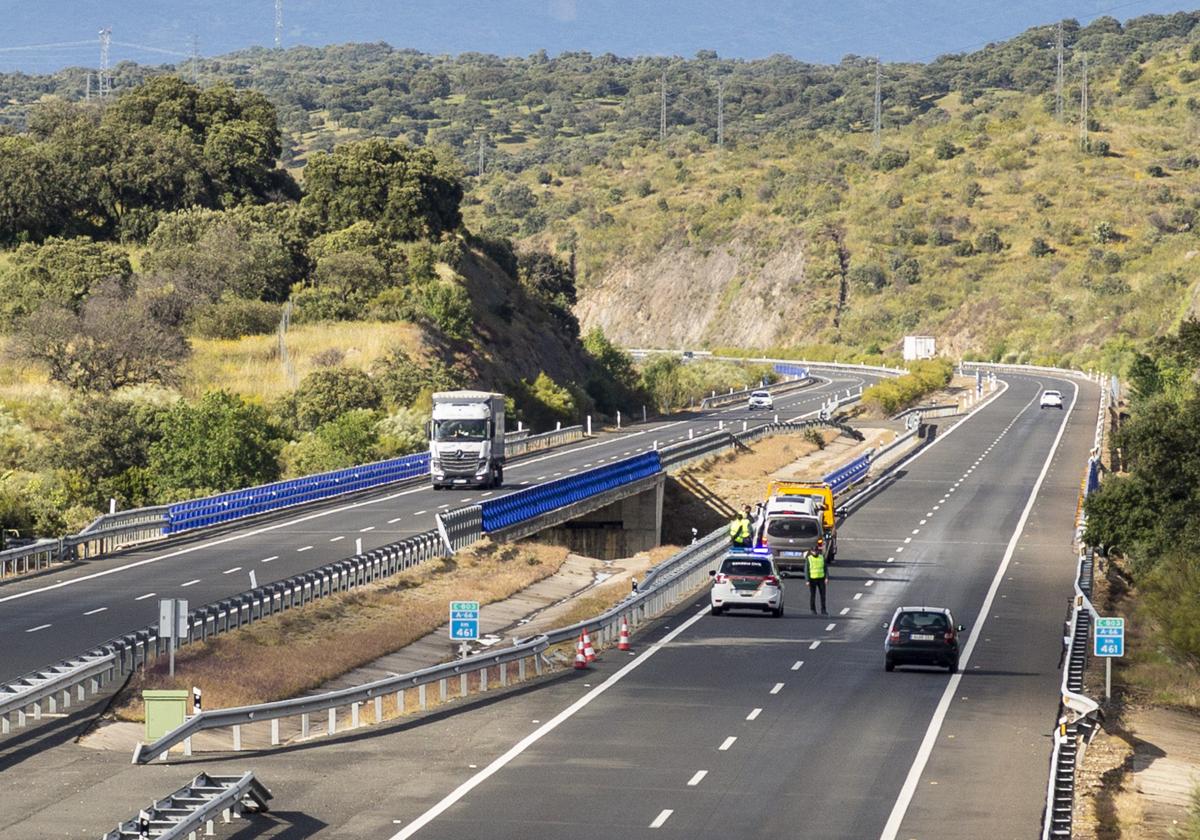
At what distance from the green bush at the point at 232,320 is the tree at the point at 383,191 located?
17.8 meters

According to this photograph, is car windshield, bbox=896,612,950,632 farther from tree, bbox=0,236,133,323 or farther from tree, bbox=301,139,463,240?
tree, bbox=301,139,463,240

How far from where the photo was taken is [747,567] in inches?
1743

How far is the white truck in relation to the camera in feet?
212

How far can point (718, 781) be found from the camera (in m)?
25.3

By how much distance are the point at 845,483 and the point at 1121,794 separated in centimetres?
4986

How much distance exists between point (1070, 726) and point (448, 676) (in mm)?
9852

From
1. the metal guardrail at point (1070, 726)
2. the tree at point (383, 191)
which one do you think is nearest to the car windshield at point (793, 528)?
the metal guardrail at point (1070, 726)

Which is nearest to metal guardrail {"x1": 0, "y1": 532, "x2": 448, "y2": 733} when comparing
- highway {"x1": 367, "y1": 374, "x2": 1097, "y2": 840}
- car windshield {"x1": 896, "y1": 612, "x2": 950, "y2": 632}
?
highway {"x1": 367, "y1": 374, "x2": 1097, "y2": 840}

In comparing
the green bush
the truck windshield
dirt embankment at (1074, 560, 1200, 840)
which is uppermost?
the green bush

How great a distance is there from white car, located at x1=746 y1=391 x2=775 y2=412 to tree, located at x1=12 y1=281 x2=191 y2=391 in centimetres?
4257

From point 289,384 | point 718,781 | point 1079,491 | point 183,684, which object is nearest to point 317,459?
point 289,384

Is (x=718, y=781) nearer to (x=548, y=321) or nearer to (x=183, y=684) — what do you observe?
(x=183, y=684)

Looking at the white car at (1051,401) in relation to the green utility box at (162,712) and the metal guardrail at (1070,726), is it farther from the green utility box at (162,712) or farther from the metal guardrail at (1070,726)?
the green utility box at (162,712)

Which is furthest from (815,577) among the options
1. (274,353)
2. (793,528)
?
(274,353)
